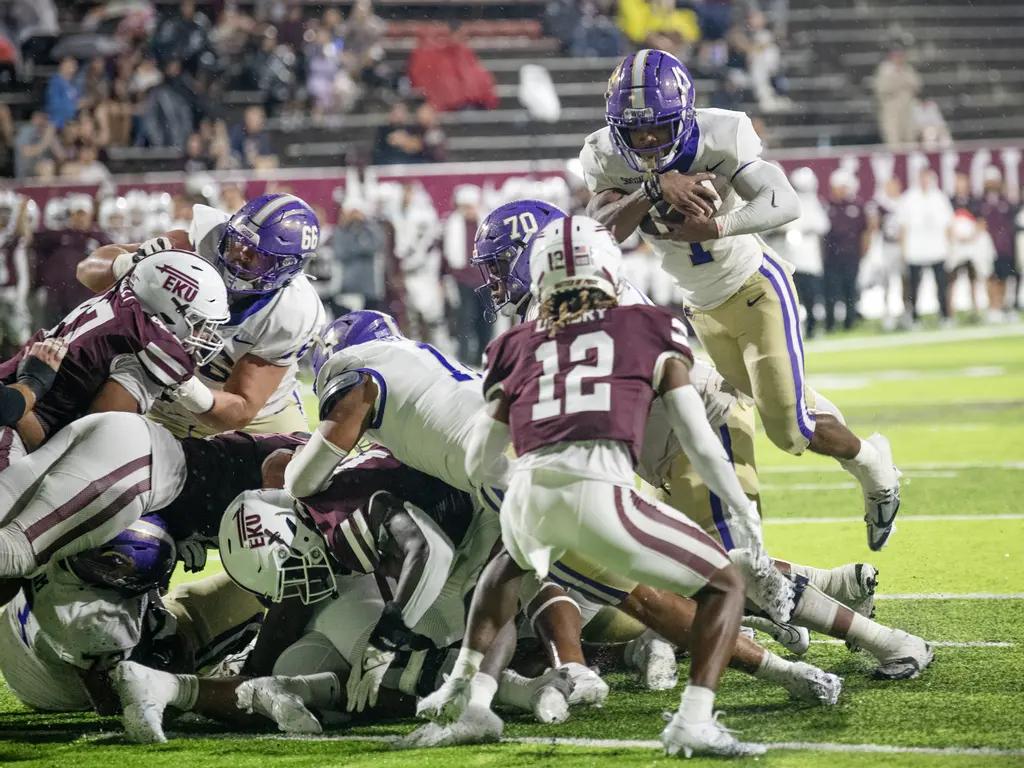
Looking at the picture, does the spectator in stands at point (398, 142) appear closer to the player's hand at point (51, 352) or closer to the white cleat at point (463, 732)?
the player's hand at point (51, 352)

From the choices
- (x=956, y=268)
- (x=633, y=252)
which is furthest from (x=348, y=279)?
(x=956, y=268)

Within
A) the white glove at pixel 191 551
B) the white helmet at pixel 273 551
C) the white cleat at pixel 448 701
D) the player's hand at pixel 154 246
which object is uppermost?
the player's hand at pixel 154 246

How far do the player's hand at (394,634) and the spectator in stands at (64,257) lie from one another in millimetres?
9928

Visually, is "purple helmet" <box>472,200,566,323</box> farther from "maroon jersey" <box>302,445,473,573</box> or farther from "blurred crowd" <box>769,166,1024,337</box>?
"blurred crowd" <box>769,166,1024,337</box>

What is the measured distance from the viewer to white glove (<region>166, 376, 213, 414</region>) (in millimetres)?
5285

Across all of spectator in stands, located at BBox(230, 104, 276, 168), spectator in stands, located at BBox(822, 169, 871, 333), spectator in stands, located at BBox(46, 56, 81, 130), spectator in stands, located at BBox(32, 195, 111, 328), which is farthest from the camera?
spectator in stands, located at BBox(822, 169, 871, 333)

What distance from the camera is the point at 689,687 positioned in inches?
150

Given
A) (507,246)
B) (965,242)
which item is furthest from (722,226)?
(965,242)

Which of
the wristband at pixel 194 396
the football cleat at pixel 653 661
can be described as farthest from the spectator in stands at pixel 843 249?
the football cleat at pixel 653 661

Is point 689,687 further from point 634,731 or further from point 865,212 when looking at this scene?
point 865,212

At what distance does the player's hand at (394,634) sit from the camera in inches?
174

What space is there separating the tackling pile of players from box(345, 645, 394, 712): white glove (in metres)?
0.01

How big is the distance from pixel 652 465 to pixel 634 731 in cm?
113

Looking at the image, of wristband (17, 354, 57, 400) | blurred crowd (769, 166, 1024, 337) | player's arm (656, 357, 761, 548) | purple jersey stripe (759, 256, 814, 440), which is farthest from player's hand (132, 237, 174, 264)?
blurred crowd (769, 166, 1024, 337)
